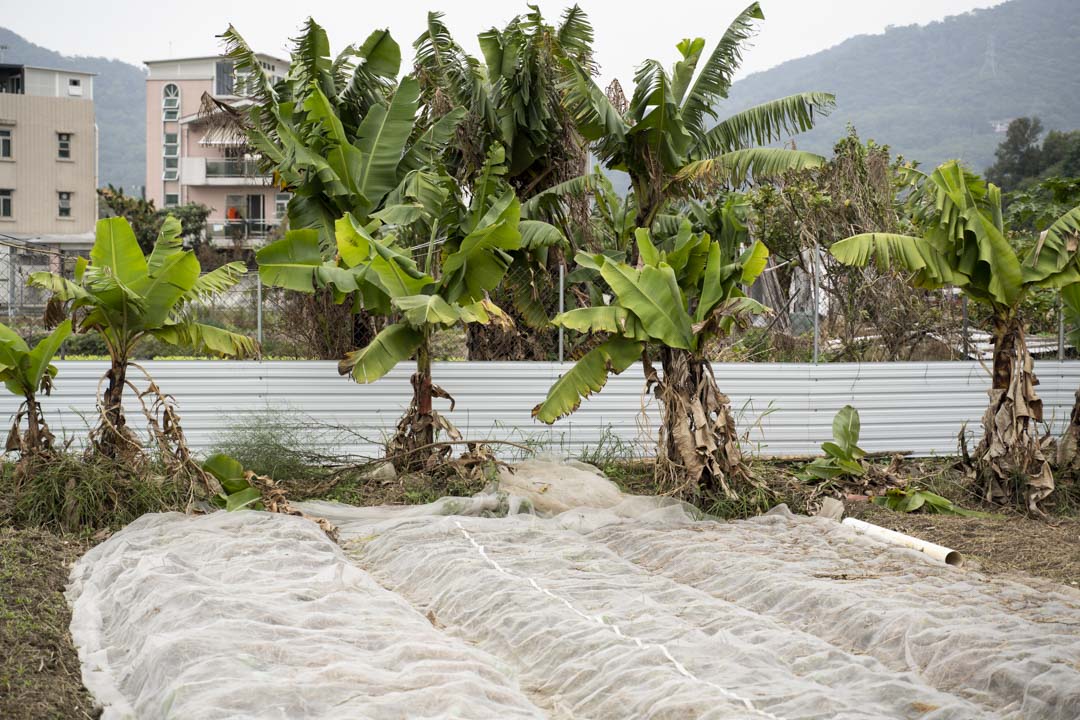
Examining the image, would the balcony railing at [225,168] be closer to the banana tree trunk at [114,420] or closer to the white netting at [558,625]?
the banana tree trunk at [114,420]

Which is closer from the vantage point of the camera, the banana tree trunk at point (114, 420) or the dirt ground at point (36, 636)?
the dirt ground at point (36, 636)

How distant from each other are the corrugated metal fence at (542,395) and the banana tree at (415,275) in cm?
109

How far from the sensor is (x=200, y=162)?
1909 inches

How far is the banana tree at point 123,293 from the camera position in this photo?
355 inches

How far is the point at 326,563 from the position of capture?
24.3 ft

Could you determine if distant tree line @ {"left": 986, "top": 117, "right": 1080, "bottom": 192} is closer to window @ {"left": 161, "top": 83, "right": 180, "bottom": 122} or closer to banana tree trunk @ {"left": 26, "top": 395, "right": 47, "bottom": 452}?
banana tree trunk @ {"left": 26, "top": 395, "right": 47, "bottom": 452}

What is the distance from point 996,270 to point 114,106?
115293 millimetres

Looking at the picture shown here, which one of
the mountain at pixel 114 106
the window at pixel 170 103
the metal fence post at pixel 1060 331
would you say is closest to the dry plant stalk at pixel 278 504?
the metal fence post at pixel 1060 331

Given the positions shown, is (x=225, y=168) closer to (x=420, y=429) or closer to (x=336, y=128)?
(x=336, y=128)

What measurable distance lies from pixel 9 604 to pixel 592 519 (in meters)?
4.74

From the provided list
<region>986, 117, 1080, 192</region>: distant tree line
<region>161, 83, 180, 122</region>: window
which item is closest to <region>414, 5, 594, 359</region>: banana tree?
<region>986, 117, 1080, 192</region>: distant tree line

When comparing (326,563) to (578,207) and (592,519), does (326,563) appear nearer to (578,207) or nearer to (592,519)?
(592,519)

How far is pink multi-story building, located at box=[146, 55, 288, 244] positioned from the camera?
45.7 metres

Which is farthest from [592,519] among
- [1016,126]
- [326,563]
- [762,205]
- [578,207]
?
[1016,126]
